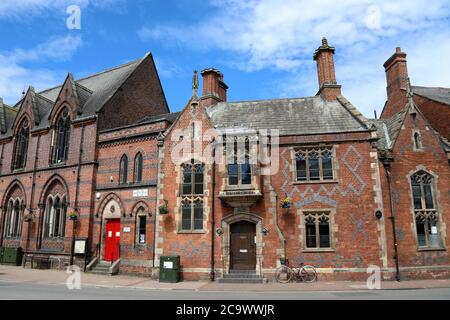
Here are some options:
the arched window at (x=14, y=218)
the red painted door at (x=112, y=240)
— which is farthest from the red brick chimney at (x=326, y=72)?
the arched window at (x=14, y=218)

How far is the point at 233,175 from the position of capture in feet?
60.3

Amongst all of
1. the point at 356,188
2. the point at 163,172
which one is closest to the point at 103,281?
the point at 163,172

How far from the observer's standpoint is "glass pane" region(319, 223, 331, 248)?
56.1 feet

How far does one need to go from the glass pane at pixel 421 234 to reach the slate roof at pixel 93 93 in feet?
68.8

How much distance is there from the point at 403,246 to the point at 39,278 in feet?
62.3

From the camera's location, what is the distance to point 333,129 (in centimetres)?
1883

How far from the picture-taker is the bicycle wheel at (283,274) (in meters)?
16.5

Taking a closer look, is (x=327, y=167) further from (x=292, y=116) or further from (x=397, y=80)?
(x=397, y=80)

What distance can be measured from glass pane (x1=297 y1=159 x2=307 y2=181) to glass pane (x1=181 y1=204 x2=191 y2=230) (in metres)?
6.37

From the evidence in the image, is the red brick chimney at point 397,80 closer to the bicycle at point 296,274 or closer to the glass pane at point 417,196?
the glass pane at point 417,196

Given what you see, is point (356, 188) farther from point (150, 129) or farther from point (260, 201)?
point (150, 129)

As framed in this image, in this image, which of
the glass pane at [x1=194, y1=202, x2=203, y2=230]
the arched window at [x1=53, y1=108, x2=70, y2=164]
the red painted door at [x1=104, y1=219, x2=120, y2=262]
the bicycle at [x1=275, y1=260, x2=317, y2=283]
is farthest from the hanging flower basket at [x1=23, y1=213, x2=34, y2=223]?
the bicycle at [x1=275, y1=260, x2=317, y2=283]

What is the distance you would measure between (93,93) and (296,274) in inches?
833

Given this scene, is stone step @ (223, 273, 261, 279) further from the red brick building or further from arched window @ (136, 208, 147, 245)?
arched window @ (136, 208, 147, 245)
